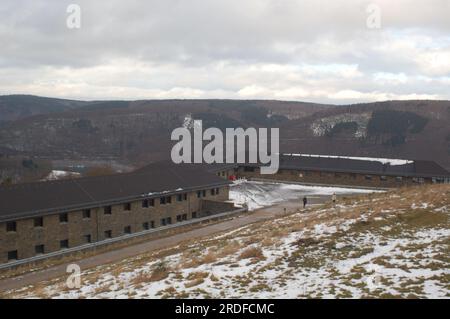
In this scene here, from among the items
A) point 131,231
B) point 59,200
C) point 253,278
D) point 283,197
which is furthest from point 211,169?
point 253,278

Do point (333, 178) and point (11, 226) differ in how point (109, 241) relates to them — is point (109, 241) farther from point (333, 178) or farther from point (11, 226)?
point (333, 178)

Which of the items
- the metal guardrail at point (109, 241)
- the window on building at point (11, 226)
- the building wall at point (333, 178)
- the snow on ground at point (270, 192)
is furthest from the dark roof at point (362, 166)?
the window on building at point (11, 226)

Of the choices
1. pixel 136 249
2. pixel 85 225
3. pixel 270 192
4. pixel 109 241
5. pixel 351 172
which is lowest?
pixel 109 241

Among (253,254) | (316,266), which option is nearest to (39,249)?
(253,254)

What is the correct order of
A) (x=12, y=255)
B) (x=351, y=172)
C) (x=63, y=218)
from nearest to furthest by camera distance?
(x=12, y=255)
(x=63, y=218)
(x=351, y=172)

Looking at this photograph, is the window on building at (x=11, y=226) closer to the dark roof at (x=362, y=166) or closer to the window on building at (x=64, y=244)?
the window on building at (x=64, y=244)
